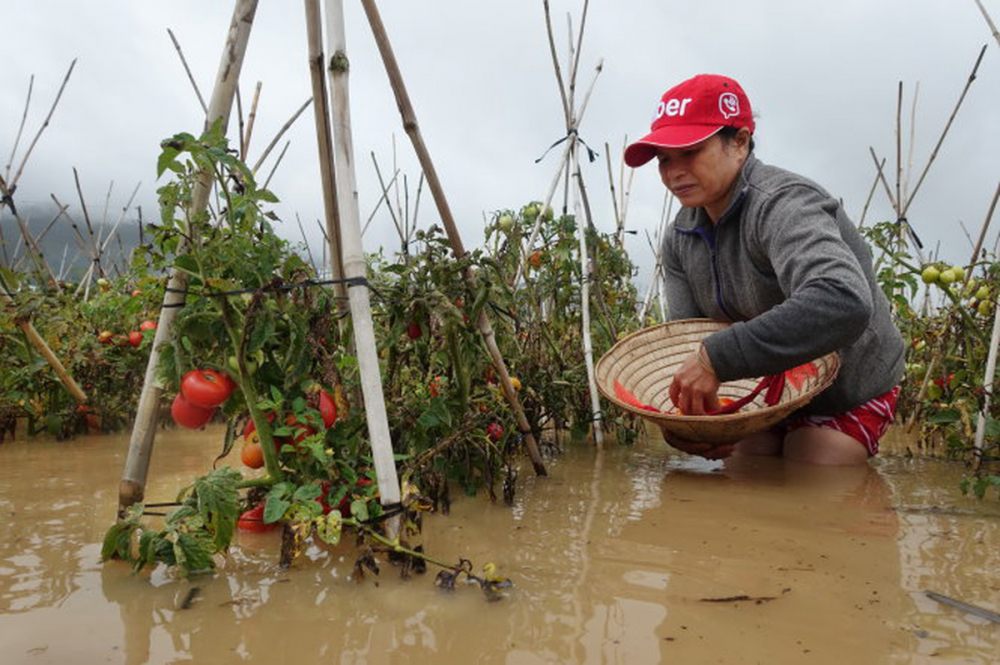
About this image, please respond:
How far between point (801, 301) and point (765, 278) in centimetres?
48

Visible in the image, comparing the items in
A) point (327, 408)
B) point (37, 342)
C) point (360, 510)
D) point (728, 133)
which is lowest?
point (360, 510)

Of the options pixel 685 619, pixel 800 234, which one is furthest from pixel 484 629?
pixel 800 234

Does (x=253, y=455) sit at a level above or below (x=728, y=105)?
below

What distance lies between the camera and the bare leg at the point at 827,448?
2.55 meters

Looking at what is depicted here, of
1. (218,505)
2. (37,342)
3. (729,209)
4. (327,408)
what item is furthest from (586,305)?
(37,342)

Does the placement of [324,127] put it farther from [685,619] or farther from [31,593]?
[685,619]

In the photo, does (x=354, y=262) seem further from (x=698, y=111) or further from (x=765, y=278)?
(x=765, y=278)

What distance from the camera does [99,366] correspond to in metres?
3.20

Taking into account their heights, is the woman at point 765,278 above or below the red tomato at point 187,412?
above

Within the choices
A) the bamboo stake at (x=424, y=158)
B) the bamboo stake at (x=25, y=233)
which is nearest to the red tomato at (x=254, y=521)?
the bamboo stake at (x=424, y=158)

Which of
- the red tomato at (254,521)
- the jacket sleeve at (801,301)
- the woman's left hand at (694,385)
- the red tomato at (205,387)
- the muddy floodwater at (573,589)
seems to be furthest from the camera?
the woman's left hand at (694,385)

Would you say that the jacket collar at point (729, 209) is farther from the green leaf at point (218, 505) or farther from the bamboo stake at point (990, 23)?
the green leaf at point (218, 505)

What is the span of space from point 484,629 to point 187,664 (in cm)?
49

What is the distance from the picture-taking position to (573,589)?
1.37m
